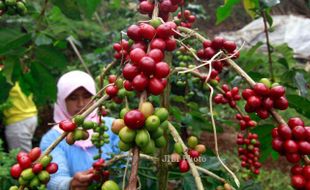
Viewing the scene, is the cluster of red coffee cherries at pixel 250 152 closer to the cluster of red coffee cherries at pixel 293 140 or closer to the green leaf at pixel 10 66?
the cluster of red coffee cherries at pixel 293 140

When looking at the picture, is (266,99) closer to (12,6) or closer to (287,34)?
(12,6)

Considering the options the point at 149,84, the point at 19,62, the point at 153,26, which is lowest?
the point at 149,84

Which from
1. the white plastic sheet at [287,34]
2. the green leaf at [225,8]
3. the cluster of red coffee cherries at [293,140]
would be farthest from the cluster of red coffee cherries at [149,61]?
the white plastic sheet at [287,34]

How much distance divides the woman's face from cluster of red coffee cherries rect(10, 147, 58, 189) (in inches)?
67.5

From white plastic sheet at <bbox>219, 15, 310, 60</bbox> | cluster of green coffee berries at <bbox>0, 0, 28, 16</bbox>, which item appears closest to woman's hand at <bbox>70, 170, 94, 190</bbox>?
cluster of green coffee berries at <bbox>0, 0, 28, 16</bbox>

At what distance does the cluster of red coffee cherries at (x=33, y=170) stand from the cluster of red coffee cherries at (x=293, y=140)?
1.73 feet

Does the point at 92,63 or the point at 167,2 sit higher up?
the point at 92,63

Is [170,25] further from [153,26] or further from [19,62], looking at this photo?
[19,62]

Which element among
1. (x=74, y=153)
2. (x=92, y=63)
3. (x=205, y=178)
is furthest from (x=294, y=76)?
(x=92, y=63)

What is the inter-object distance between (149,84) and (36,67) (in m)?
1.02

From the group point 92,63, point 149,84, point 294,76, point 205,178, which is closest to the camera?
point 149,84

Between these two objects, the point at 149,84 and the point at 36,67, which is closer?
the point at 149,84

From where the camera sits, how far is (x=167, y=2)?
0.95m

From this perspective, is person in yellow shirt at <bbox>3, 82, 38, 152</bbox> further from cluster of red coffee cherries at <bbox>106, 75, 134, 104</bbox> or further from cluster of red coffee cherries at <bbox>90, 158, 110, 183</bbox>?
cluster of red coffee cherries at <bbox>106, 75, 134, 104</bbox>
